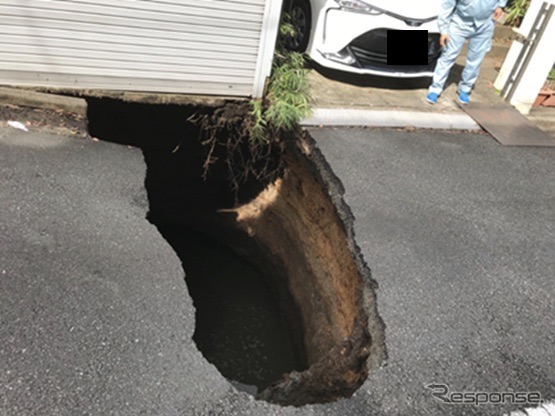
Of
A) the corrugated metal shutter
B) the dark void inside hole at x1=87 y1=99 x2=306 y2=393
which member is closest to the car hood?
the corrugated metal shutter

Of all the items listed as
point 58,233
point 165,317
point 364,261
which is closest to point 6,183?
point 58,233

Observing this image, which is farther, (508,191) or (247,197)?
(247,197)

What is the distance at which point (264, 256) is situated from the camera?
6.52 meters

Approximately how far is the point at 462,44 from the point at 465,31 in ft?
0.53

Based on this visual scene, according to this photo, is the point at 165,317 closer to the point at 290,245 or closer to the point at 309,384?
the point at 309,384

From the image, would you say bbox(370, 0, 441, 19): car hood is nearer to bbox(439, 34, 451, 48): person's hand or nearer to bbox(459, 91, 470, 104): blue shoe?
bbox(439, 34, 451, 48): person's hand

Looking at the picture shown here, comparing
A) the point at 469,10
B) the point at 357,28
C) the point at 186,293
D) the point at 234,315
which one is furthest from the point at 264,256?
the point at 469,10

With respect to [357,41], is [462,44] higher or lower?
higher

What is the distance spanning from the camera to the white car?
5.25 metres

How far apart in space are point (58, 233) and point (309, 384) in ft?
7.28

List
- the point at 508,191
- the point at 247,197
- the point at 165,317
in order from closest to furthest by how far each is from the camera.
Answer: the point at 165,317, the point at 508,191, the point at 247,197

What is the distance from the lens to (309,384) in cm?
321

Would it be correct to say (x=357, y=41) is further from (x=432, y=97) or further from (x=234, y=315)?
(x=234, y=315)

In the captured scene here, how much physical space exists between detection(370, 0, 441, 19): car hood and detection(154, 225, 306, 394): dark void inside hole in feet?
13.7
